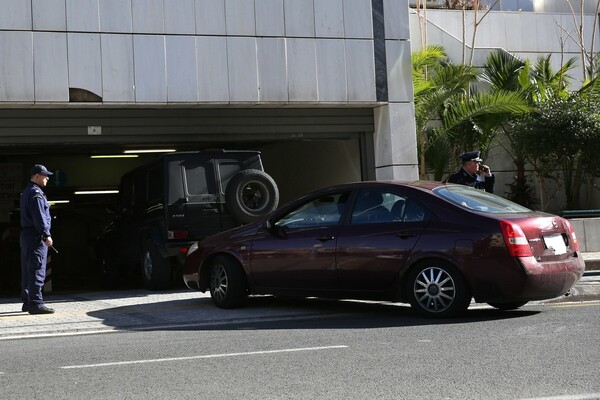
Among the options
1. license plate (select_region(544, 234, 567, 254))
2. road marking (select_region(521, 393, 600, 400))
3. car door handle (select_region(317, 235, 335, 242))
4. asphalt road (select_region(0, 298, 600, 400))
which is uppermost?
car door handle (select_region(317, 235, 335, 242))

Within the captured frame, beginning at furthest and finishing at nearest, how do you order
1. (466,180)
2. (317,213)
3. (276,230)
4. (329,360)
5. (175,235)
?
(175,235)
(466,180)
(276,230)
(317,213)
(329,360)

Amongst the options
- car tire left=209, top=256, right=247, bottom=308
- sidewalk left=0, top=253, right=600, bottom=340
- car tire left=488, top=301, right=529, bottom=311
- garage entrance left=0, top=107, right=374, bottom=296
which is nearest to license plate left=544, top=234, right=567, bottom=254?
car tire left=488, top=301, right=529, bottom=311

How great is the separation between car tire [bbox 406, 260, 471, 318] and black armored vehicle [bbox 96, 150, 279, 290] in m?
5.35

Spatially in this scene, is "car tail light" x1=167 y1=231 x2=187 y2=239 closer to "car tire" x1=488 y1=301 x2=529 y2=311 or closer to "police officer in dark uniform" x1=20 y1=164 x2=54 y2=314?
"police officer in dark uniform" x1=20 y1=164 x2=54 y2=314

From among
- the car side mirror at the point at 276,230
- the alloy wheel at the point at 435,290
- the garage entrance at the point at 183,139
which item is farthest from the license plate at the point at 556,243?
the garage entrance at the point at 183,139

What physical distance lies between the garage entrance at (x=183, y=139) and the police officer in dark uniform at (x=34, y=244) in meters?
3.96

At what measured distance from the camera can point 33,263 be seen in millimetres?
11734

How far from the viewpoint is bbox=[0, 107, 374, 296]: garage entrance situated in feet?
51.8

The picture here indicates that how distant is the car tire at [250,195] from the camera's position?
49.6 feet

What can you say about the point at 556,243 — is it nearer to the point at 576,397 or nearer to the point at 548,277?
the point at 548,277

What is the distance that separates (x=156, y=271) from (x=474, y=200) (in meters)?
6.51

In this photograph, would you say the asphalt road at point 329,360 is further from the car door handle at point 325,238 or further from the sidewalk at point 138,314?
the car door handle at point 325,238

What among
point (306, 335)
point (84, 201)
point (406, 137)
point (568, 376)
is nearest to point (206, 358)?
point (306, 335)

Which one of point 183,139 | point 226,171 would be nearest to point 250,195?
point 226,171
